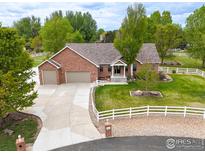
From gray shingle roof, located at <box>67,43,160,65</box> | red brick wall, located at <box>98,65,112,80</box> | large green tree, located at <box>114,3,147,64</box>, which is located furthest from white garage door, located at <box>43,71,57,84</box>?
large green tree, located at <box>114,3,147,64</box>

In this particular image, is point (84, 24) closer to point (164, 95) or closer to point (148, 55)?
point (148, 55)

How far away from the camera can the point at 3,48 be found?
13328mm

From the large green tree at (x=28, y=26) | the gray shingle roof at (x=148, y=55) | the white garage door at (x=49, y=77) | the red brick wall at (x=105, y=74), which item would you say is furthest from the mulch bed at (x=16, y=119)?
the large green tree at (x=28, y=26)

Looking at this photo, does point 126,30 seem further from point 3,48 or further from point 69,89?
point 3,48

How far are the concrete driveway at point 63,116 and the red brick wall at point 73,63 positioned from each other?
2308 mm

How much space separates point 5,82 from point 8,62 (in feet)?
5.42

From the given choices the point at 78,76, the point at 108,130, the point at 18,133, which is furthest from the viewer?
the point at 78,76

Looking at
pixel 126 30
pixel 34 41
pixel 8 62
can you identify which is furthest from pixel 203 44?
pixel 34 41

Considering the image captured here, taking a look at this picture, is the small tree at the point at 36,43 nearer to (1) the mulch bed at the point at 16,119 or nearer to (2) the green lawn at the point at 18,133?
(1) the mulch bed at the point at 16,119

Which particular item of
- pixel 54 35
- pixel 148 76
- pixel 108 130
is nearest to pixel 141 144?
pixel 108 130

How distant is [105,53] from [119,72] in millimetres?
3302

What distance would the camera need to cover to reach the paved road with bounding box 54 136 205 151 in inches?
428

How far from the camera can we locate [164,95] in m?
20.3

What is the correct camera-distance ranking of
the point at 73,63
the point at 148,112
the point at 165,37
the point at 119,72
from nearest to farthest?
the point at 148,112, the point at 73,63, the point at 119,72, the point at 165,37
